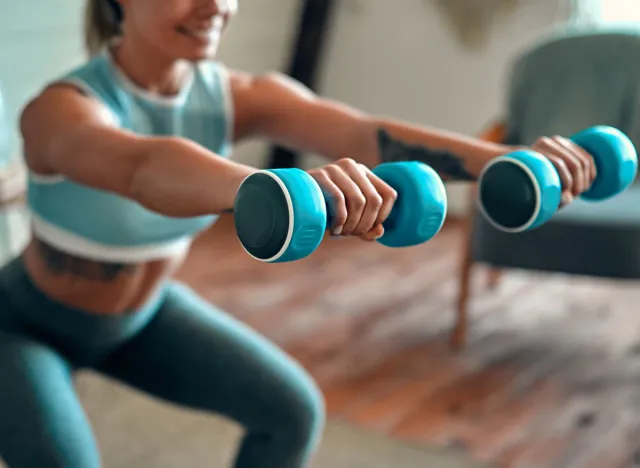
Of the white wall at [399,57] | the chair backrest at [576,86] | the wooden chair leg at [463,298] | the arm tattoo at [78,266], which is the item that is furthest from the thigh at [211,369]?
the white wall at [399,57]

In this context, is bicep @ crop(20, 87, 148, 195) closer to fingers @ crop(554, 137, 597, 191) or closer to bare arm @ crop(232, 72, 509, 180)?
bare arm @ crop(232, 72, 509, 180)

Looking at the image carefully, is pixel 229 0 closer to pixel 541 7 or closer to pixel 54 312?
pixel 54 312

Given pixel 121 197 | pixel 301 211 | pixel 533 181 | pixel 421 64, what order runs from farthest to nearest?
pixel 421 64, pixel 121 197, pixel 533 181, pixel 301 211

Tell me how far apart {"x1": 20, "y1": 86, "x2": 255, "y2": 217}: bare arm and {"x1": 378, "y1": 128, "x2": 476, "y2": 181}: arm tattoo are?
0.40 m

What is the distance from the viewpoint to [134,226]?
1153mm

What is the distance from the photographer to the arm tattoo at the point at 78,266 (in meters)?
1.18

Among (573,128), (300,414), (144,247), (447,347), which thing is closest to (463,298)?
(447,347)

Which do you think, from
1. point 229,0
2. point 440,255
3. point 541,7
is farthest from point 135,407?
point 541,7

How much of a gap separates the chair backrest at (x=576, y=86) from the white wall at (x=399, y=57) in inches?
33.7

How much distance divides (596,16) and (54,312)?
121 inches

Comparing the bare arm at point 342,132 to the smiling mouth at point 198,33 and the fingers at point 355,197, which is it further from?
the fingers at point 355,197

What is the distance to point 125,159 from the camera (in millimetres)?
864

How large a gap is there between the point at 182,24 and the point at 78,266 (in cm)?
39

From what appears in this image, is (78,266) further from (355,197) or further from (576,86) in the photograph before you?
(576,86)
